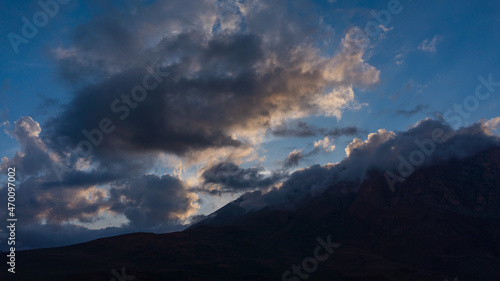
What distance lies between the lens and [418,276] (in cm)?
19400

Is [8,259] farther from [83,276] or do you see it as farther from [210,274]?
[210,274]

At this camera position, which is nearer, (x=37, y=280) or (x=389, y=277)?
(x=37, y=280)

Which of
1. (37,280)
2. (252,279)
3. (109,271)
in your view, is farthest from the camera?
(252,279)

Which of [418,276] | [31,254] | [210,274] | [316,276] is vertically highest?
[31,254]

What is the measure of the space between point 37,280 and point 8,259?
55708mm

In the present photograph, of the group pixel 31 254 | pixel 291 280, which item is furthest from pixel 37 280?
pixel 291 280

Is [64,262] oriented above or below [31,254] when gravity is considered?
below

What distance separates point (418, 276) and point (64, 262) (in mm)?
185872

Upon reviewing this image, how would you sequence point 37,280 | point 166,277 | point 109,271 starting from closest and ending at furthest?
point 37,280 → point 109,271 → point 166,277

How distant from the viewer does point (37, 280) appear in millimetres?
137875

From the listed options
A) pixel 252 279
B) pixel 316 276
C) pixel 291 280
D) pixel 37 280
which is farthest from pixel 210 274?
pixel 37 280

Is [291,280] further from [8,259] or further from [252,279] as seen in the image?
[8,259]

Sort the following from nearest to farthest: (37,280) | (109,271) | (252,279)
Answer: (37,280), (109,271), (252,279)

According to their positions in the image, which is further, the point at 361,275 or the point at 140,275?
the point at 361,275
